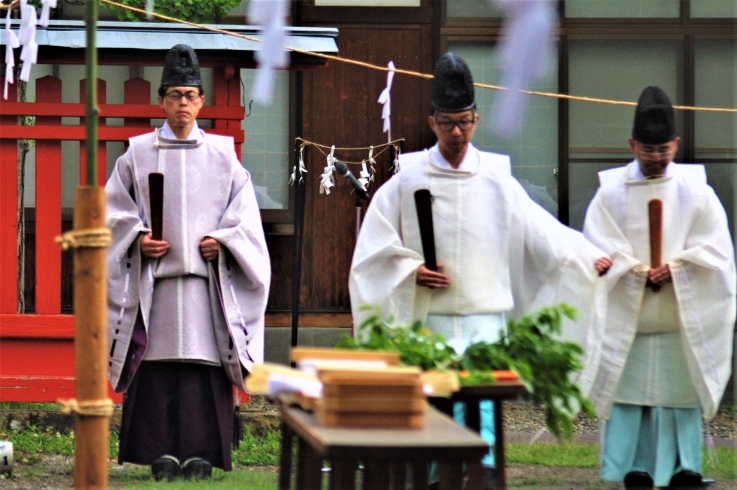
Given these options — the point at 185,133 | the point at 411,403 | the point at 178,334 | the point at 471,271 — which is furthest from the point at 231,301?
the point at 411,403

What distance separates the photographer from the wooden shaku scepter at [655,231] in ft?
21.9

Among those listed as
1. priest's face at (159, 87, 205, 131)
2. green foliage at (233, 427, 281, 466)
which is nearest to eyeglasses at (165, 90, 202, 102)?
priest's face at (159, 87, 205, 131)

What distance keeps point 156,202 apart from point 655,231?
2587 millimetres

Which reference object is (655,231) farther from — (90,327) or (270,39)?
(270,39)

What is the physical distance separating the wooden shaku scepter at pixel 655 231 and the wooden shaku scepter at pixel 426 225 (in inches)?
56.7

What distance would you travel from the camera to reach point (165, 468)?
6875 mm

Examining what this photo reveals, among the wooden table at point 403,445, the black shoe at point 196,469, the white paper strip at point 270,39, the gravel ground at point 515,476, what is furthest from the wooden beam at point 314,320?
the white paper strip at point 270,39

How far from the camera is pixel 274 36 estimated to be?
2.78 metres

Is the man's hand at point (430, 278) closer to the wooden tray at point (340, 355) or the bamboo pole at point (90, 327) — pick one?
the wooden tray at point (340, 355)

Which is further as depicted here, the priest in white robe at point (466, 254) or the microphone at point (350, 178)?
the microphone at point (350, 178)

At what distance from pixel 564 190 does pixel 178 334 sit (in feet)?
16.2

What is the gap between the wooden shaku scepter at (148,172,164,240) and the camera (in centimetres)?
664

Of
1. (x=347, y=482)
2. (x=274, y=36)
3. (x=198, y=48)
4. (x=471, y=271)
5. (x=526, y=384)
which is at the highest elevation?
(x=198, y=48)

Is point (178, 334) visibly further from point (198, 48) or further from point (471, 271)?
point (198, 48)
